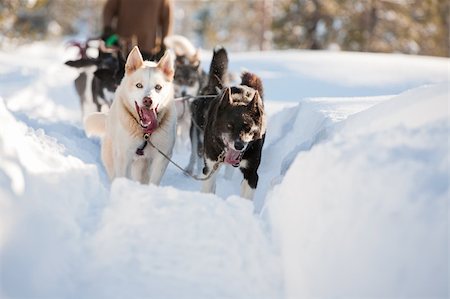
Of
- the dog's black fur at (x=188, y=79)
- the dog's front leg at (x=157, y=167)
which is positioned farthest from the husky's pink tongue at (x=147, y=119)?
the dog's black fur at (x=188, y=79)

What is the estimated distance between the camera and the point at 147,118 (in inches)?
181

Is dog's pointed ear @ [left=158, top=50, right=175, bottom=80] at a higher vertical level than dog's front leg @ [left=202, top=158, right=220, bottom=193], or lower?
higher

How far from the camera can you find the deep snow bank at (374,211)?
7.77 ft

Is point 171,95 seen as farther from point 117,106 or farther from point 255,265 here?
point 255,265

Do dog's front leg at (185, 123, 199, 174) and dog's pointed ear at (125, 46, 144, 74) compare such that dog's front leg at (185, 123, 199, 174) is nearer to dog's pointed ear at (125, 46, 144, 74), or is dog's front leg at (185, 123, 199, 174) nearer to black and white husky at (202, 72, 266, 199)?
black and white husky at (202, 72, 266, 199)

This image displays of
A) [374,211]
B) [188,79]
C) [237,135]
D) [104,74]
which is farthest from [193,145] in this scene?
[374,211]

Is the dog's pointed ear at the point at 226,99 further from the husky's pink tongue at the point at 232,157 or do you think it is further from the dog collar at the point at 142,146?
the dog collar at the point at 142,146

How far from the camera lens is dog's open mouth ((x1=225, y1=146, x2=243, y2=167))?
14.9ft

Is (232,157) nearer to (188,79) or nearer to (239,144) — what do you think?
(239,144)

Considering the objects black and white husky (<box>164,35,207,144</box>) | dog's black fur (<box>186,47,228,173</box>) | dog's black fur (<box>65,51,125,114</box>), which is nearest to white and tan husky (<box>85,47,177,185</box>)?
dog's black fur (<box>186,47,228,173</box>)

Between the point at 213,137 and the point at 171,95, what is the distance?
0.50m

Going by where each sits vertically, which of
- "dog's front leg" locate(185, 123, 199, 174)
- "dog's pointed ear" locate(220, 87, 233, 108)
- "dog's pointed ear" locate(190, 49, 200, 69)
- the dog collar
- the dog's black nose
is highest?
"dog's pointed ear" locate(220, 87, 233, 108)

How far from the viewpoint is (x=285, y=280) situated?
294 cm

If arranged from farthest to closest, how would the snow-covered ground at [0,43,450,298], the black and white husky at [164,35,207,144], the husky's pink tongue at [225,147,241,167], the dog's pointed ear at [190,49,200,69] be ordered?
1. the dog's pointed ear at [190,49,200,69]
2. the black and white husky at [164,35,207,144]
3. the husky's pink tongue at [225,147,241,167]
4. the snow-covered ground at [0,43,450,298]
